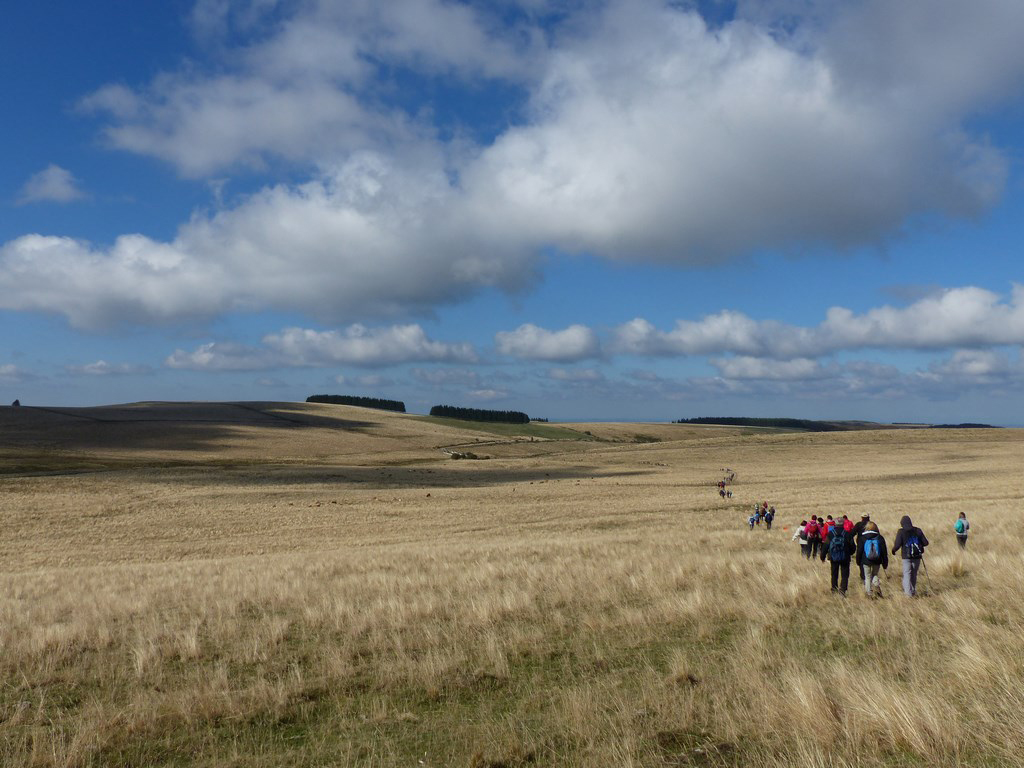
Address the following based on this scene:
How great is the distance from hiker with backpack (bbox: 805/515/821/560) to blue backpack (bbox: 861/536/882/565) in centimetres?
555

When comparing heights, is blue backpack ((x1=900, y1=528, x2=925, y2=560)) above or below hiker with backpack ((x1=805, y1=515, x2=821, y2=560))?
above

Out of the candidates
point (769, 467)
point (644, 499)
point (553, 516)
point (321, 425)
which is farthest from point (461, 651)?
point (321, 425)

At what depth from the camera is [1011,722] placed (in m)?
5.87

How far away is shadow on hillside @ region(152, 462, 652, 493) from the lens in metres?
56.2

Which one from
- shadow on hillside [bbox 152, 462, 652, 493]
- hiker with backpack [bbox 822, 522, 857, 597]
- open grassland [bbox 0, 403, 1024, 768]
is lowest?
shadow on hillside [bbox 152, 462, 652, 493]

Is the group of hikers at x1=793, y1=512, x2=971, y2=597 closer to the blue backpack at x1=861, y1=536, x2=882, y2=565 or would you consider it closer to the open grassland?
the blue backpack at x1=861, y1=536, x2=882, y2=565

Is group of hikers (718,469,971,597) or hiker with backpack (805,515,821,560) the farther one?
hiker with backpack (805,515,821,560)

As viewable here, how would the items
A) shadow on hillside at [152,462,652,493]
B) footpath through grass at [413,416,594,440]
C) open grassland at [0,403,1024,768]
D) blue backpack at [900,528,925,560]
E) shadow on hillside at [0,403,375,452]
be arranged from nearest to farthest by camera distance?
1. open grassland at [0,403,1024,768]
2. blue backpack at [900,528,925,560]
3. shadow on hillside at [152,462,652,493]
4. shadow on hillside at [0,403,375,452]
5. footpath through grass at [413,416,594,440]

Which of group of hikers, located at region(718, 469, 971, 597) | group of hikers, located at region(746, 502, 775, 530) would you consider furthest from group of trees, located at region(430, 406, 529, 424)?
group of hikers, located at region(718, 469, 971, 597)

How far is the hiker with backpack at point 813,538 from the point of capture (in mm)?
17703

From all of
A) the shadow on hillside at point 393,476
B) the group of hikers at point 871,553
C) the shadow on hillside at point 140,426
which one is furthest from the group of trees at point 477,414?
the group of hikers at point 871,553

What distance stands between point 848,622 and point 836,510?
27.4 meters

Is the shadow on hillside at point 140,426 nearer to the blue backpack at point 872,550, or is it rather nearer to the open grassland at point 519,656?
the open grassland at point 519,656

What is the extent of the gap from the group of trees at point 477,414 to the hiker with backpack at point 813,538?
16332 cm
